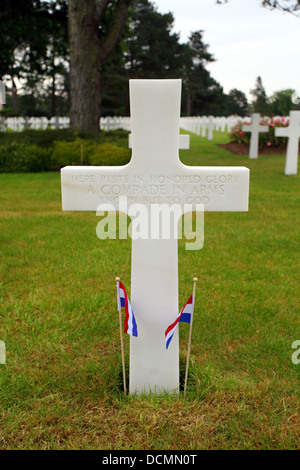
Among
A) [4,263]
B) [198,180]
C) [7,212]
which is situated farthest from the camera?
[7,212]

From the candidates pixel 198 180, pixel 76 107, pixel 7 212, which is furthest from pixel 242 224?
pixel 76 107

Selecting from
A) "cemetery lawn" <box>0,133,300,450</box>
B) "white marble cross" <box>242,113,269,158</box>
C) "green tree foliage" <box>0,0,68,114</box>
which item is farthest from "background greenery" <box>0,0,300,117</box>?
"cemetery lawn" <box>0,133,300,450</box>

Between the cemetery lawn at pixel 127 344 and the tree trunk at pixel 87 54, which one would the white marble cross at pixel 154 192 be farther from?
the tree trunk at pixel 87 54

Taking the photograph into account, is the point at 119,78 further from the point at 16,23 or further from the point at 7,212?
the point at 7,212

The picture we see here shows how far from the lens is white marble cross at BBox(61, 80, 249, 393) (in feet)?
7.34

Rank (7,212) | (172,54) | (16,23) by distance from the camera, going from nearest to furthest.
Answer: (7,212), (16,23), (172,54)

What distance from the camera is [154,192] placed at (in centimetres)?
234

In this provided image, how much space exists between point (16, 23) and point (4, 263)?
12651 mm

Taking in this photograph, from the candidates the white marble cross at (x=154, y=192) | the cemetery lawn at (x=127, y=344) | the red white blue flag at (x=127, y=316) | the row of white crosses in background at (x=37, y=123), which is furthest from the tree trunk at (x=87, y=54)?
the row of white crosses in background at (x=37, y=123)

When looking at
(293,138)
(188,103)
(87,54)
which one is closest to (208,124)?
(87,54)

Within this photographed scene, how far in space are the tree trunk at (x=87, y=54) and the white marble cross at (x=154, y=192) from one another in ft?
34.6

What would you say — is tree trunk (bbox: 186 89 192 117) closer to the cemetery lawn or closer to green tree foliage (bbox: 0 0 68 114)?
green tree foliage (bbox: 0 0 68 114)

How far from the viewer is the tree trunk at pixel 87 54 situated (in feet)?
38.1
